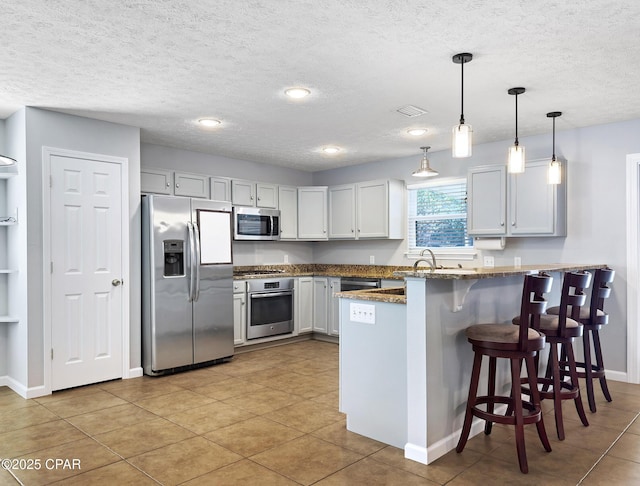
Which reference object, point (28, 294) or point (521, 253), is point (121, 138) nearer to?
point (28, 294)

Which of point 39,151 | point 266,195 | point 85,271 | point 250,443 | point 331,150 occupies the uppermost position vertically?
point 331,150

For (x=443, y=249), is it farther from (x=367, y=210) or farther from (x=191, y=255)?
(x=191, y=255)

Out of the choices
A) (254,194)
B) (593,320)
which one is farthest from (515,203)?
(254,194)

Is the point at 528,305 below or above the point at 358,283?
above

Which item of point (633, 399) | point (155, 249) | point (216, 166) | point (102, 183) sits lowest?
point (633, 399)

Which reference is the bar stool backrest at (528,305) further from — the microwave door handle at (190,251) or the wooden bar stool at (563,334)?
the microwave door handle at (190,251)

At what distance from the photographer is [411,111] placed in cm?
409

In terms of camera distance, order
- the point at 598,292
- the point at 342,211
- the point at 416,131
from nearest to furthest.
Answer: the point at 598,292 → the point at 416,131 → the point at 342,211

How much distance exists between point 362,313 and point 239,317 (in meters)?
2.82

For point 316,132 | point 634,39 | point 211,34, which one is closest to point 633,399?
point 634,39

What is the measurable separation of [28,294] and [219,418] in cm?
197

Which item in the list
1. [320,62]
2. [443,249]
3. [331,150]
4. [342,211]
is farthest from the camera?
[342,211]

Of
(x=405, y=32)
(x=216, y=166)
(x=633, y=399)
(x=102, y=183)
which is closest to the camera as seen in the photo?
(x=405, y=32)

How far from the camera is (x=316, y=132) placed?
191 inches
